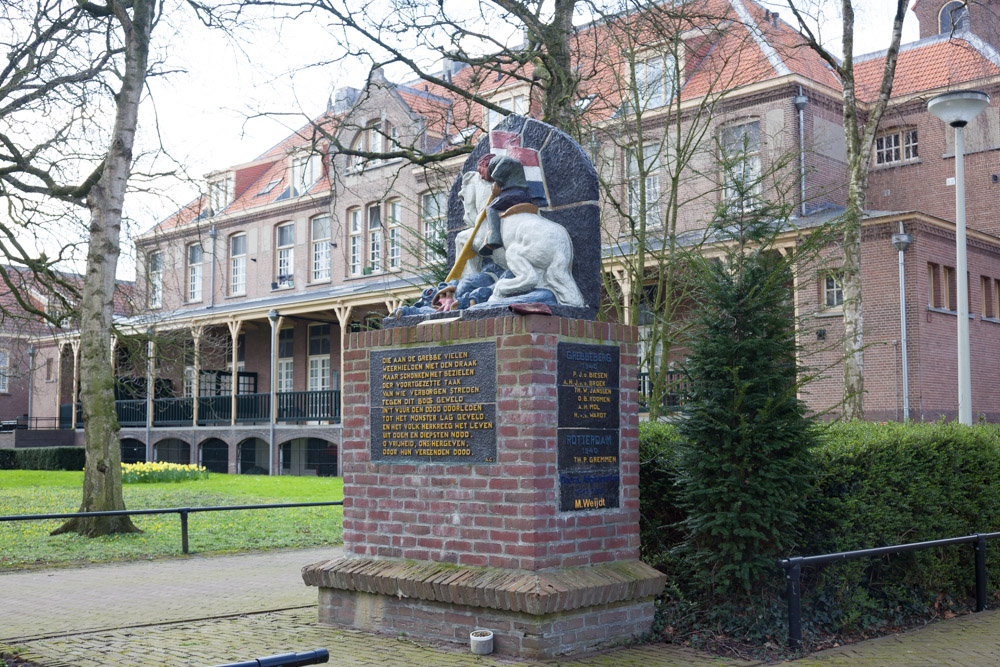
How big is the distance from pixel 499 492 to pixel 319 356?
35345mm

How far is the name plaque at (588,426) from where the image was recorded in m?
7.07

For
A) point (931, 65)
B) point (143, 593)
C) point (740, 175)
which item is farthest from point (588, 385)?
point (931, 65)

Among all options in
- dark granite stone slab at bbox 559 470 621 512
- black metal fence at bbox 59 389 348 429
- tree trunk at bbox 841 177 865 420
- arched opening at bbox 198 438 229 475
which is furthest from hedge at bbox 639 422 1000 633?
arched opening at bbox 198 438 229 475

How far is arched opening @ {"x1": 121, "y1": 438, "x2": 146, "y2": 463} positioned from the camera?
4134 cm

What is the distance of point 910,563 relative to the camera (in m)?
8.44

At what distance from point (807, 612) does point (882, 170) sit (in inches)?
1023

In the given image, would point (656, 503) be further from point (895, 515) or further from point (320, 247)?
point (320, 247)

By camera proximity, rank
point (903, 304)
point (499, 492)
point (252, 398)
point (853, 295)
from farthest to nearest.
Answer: point (252, 398) < point (903, 304) < point (853, 295) < point (499, 492)

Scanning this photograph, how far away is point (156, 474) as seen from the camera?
2738cm

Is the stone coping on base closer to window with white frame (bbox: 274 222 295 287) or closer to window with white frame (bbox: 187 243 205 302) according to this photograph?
window with white frame (bbox: 274 222 295 287)

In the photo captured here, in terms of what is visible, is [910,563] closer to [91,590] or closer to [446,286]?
[446,286]

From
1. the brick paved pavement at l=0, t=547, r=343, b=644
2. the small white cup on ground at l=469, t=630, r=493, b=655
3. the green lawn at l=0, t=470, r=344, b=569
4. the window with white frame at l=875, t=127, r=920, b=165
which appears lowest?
the green lawn at l=0, t=470, r=344, b=569

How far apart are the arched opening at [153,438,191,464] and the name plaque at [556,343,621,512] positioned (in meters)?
34.9

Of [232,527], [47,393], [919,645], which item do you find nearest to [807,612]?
[919,645]
